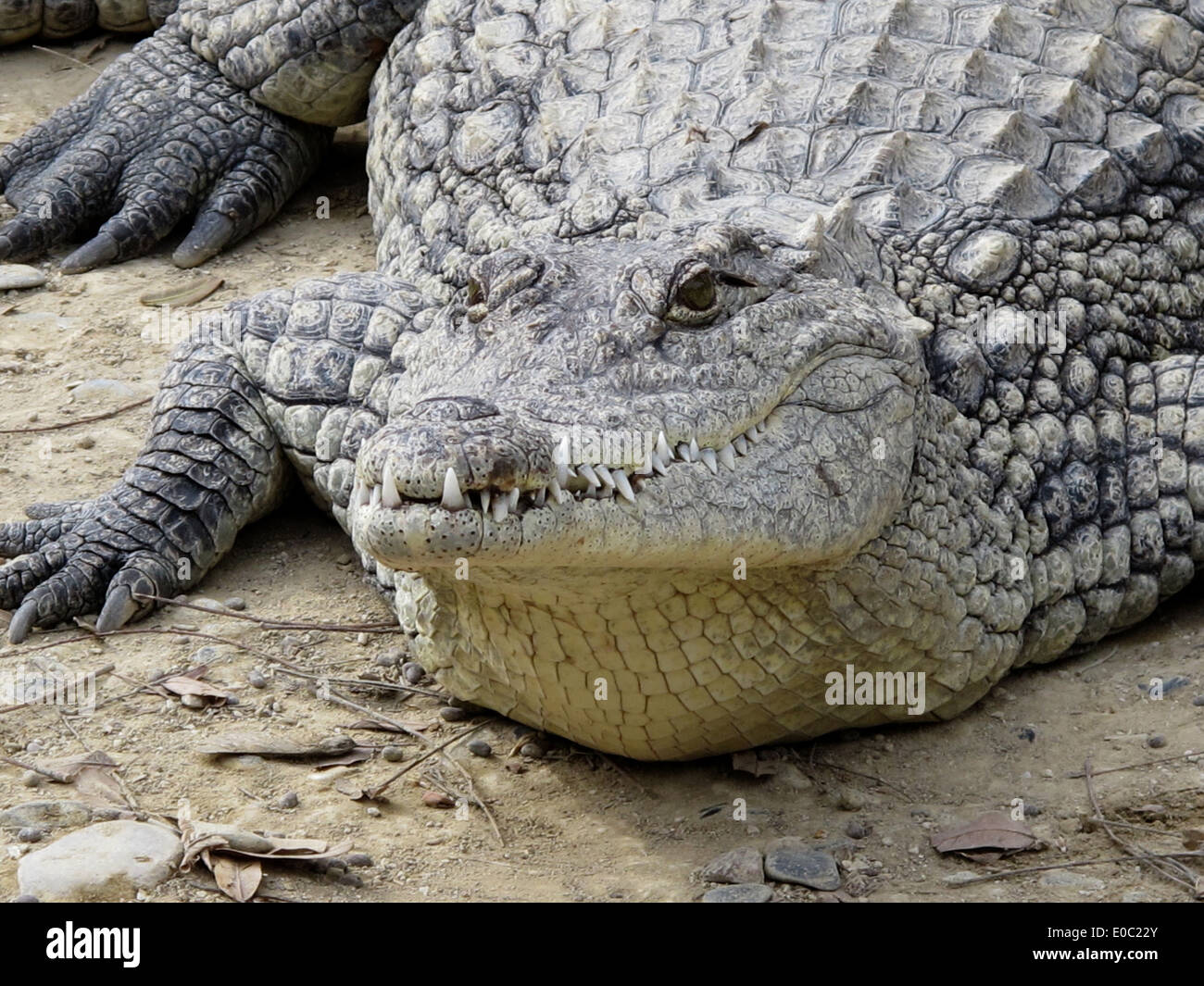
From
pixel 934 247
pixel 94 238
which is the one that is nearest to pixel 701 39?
pixel 934 247

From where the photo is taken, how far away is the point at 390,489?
3.03m

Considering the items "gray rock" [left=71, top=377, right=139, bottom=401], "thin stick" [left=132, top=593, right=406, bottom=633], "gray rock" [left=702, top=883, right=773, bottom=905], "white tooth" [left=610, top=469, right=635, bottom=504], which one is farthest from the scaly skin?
"gray rock" [left=702, top=883, right=773, bottom=905]

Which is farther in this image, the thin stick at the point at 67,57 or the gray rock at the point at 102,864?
the thin stick at the point at 67,57

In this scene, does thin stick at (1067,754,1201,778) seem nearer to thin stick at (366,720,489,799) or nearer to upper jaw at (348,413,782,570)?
upper jaw at (348,413,782,570)

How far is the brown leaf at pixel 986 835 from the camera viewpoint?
3.68m

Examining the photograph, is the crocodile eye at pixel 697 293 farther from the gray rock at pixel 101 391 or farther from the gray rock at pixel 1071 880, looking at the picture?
the gray rock at pixel 101 391

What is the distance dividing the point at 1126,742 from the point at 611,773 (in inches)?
47.8

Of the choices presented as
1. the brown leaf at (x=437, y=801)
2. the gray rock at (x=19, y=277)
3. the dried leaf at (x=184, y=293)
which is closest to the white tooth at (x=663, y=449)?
the brown leaf at (x=437, y=801)

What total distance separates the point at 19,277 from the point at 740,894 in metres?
4.16

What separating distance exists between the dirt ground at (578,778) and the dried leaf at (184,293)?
5.34ft

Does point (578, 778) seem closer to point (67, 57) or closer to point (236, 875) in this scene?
point (236, 875)

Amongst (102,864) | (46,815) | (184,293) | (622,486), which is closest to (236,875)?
(102,864)

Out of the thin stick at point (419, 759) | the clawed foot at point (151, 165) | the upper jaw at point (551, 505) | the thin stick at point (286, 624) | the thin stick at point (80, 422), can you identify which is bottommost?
the thin stick at point (286, 624)

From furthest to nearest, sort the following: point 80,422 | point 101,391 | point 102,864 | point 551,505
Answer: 1. point 101,391
2. point 80,422
3. point 102,864
4. point 551,505
